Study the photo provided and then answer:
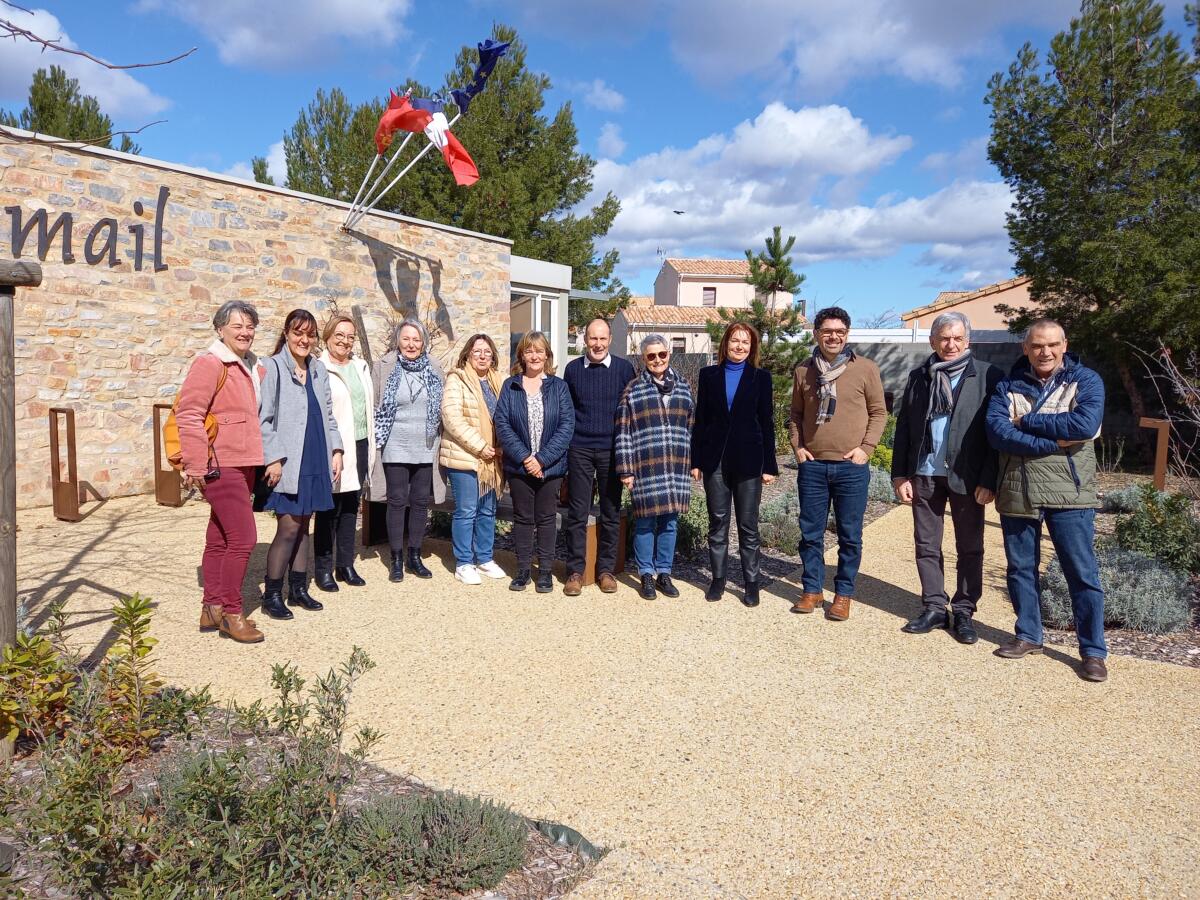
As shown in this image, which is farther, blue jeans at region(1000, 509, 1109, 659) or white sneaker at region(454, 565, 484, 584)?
white sneaker at region(454, 565, 484, 584)

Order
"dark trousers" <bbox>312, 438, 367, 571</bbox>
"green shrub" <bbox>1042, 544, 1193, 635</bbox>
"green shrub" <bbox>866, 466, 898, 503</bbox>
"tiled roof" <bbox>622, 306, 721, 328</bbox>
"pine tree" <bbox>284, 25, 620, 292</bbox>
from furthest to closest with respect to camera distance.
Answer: "tiled roof" <bbox>622, 306, 721, 328</bbox>
"pine tree" <bbox>284, 25, 620, 292</bbox>
"green shrub" <bbox>866, 466, 898, 503</bbox>
"dark trousers" <bbox>312, 438, 367, 571</bbox>
"green shrub" <bbox>1042, 544, 1193, 635</bbox>

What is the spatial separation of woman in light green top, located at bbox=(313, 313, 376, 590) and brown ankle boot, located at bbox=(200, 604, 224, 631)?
2.97 ft

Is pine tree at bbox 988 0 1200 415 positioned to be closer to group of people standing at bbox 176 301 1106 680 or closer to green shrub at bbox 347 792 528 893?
group of people standing at bbox 176 301 1106 680

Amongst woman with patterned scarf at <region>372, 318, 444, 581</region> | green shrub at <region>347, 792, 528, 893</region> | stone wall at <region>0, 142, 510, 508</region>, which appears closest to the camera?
green shrub at <region>347, 792, 528, 893</region>

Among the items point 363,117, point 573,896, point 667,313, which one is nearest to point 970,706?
point 573,896

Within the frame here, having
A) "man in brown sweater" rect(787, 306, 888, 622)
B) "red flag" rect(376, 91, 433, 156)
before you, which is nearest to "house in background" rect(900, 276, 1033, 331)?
"red flag" rect(376, 91, 433, 156)

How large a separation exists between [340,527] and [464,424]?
43.7 inches

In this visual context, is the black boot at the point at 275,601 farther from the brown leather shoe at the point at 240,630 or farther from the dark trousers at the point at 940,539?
the dark trousers at the point at 940,539

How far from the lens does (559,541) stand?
6898 mm

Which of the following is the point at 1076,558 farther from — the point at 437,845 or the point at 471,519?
the point at 471,519

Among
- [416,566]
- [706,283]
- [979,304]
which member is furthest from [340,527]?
[706,283]

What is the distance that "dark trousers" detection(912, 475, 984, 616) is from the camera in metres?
4.55

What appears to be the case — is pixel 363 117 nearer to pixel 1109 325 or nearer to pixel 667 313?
pixel 1109 325

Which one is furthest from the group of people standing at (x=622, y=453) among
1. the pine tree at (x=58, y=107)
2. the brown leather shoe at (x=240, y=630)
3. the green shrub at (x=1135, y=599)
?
the pine tree at (x=58, y=107)
